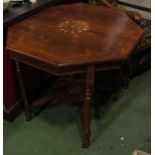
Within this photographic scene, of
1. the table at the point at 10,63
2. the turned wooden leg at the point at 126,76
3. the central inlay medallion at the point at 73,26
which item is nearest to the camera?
the central inlay medallion at the point at 73,26

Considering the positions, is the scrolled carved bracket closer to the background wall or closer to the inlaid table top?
the inlaid table top

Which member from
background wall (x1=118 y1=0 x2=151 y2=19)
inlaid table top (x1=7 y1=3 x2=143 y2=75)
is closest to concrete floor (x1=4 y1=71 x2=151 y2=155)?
inlaid table top (x1=7 y1=3 x2=143 y2=75)

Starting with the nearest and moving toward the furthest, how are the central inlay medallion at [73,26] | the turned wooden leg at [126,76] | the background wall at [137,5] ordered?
the central inlay medallion at [73,26], the turned wooden leg at [126,76], the background wall at [137,5]

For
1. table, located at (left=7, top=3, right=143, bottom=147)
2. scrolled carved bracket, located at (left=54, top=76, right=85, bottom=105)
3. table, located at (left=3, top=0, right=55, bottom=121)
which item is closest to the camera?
table, located at (left=7, top=3, right=143, bottom=147)

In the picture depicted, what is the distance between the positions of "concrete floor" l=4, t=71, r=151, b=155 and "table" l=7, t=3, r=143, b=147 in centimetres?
11

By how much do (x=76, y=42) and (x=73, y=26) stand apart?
0.21 metres

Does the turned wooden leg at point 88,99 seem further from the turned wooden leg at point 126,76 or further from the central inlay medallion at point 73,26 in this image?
the turned wooden leg at point 126,76

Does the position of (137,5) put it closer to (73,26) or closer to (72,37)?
(73,26)

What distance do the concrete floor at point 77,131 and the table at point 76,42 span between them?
0.36 ft

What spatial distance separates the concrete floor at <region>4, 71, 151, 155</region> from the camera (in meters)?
1.79

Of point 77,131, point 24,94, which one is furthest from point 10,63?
point 77,131

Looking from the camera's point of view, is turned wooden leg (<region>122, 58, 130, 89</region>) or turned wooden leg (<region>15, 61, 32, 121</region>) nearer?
turned wooden leg (<region>15, 61, 32, 121</region>)

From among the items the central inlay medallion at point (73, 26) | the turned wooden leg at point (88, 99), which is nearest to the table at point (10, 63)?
the central inlay medallion at point (73, 26)

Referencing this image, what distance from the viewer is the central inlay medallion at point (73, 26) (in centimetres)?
170
